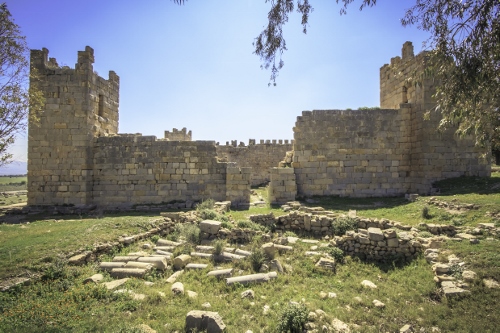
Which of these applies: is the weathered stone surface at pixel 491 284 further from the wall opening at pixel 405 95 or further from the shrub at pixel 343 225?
the wall opening at pixel 405 95

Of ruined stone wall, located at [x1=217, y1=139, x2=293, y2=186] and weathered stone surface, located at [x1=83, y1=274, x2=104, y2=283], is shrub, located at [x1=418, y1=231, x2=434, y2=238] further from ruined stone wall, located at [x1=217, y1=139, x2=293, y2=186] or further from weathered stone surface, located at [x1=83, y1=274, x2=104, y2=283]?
ruined stone wall, located at [x1=217, y1=139, x2=293, y2=186]

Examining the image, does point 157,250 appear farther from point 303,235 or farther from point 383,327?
point 383,327

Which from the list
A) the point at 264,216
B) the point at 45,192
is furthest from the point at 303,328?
the point at 45,192

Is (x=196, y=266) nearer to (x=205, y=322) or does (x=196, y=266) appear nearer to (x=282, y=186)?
(x=205, y=322)

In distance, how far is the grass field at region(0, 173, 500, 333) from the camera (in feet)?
16.4

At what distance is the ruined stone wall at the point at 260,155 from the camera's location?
30.0 m

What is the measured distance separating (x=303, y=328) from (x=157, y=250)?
203 inches

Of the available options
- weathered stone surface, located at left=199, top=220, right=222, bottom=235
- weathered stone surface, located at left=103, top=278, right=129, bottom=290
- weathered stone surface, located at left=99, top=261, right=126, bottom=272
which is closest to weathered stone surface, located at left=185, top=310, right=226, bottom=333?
weathered stone surface, located at left=103, top=278, right=129, bottom=290

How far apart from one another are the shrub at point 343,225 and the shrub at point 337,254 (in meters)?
1.58

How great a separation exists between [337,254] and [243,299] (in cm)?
357

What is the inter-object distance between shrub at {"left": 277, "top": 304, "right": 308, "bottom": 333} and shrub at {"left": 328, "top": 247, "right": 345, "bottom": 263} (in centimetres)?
340

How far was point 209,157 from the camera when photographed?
49.8 feet

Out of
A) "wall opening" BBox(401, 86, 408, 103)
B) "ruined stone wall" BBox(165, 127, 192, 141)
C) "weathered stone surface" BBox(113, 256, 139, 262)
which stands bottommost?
"weathered stone surface" BBox(113, 256, 139, 262)

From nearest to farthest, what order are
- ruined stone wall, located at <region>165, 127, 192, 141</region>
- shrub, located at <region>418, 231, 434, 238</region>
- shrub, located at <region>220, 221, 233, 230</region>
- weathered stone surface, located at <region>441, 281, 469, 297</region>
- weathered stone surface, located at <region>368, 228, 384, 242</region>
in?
weathered stone surface, located at <region>441, 281, 469, 297</region> → weathered stone surface, located at <region>368, 228, 384, 242</region> → shrub, located at <region>418, 231, 434, 238</region> → shrub, located at <region>220, 221, 233, 230</region> → ruined stone wall, located at <region>165, 127, 192, 141</region>
